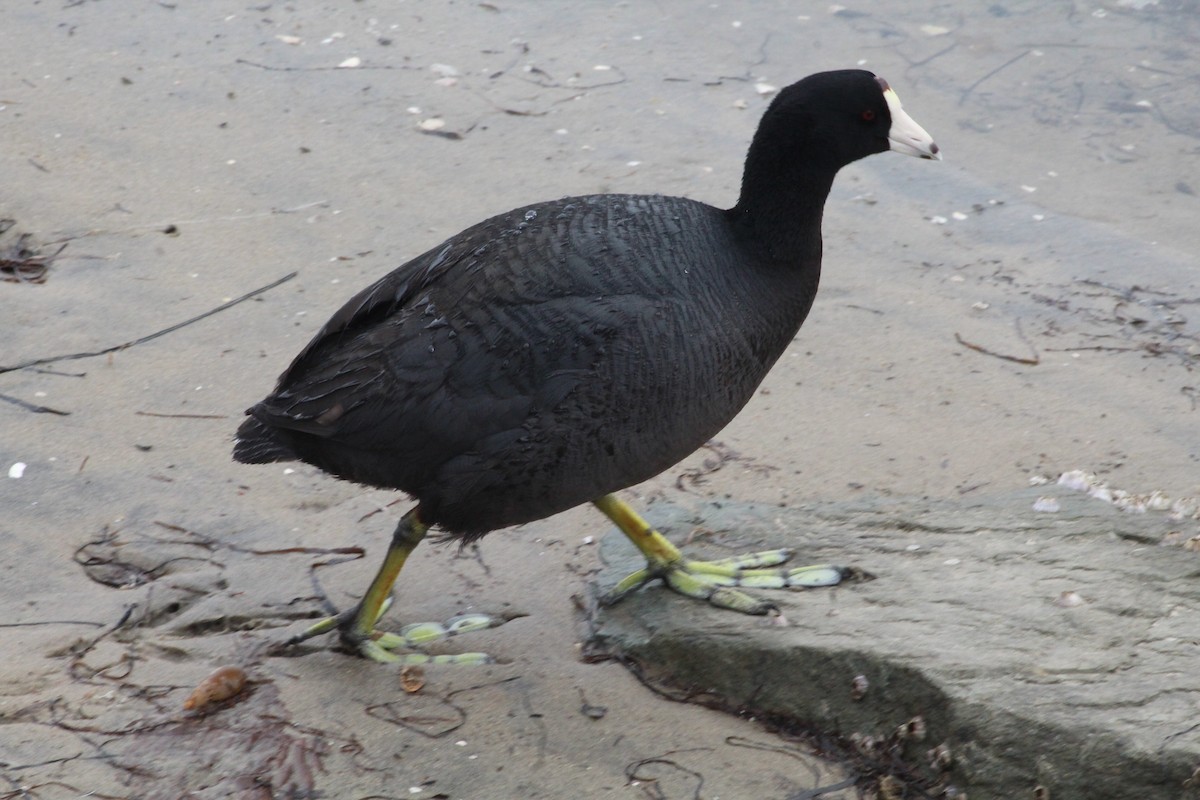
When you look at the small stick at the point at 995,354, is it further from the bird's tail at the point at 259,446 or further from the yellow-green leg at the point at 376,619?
the bird's tail at the point at 259,446

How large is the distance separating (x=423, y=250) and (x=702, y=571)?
2.47 metres

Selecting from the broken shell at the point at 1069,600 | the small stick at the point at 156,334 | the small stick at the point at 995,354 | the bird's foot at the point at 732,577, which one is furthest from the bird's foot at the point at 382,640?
the small stick at the point at 995,354

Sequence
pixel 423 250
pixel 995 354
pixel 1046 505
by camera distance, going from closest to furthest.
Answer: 1. pixel 1046 505
2. pixel 995 354
3. pixel 423 250

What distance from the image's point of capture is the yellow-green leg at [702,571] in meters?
3.82

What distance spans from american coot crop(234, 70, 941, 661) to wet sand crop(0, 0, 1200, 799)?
1.32 feet

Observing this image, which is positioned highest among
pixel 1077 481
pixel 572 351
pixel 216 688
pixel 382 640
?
pixel 572 351

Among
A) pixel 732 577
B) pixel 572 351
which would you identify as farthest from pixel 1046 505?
pixel 572 351

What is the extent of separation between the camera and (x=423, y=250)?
583 cm

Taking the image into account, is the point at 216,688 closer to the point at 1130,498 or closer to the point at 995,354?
the point at 1130,498

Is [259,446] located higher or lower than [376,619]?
higher

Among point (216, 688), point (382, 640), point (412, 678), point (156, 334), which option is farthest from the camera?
point (156, 334)

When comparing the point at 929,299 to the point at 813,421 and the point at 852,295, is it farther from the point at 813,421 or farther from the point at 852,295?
the point at 813,421

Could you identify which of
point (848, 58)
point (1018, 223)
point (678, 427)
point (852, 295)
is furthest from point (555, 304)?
point (848, 58)

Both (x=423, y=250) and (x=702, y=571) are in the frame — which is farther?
(x=423, y=250)
